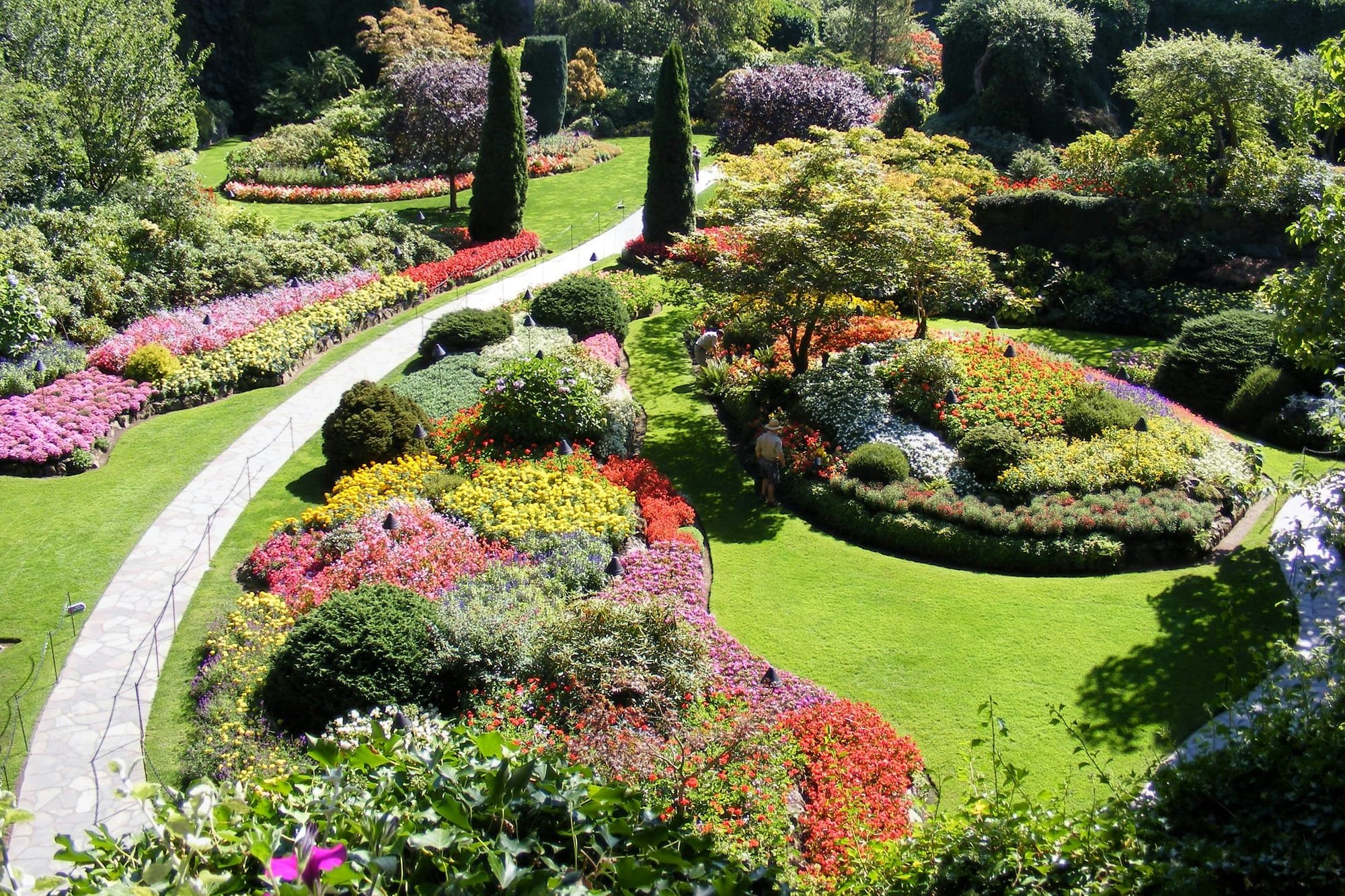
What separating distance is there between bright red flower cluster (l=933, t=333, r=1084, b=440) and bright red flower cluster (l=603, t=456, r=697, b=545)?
4.29m

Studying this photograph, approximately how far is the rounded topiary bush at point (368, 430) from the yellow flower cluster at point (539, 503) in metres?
1.59

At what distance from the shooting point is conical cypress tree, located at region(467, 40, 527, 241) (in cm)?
2356

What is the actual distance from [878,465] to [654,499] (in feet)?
10.3

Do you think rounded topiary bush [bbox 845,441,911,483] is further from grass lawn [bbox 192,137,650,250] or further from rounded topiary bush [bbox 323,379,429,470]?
grass lawn [bbox 192,137,650,250]

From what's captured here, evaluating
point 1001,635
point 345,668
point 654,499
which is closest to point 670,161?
point 654,499

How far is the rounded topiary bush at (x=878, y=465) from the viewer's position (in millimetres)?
13391

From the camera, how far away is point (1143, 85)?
22250mm

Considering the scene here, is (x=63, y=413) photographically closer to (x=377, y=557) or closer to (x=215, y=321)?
(x=215, y=321)

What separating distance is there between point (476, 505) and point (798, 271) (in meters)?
6.11

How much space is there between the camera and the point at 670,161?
23.5m

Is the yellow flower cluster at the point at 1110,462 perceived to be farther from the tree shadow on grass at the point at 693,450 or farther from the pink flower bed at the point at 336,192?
the pink flower bed at the point at 336,192

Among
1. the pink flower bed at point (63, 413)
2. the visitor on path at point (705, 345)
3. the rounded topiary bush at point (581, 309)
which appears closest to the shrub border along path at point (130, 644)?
the pink flower bed at point (63, 413)

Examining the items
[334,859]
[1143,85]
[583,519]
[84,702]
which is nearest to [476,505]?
[583,519]

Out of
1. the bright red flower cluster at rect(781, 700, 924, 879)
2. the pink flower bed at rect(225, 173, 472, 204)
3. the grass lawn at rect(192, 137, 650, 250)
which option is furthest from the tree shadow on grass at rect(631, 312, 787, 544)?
the pink flower bed at rect(225, 173, 472, 204)
